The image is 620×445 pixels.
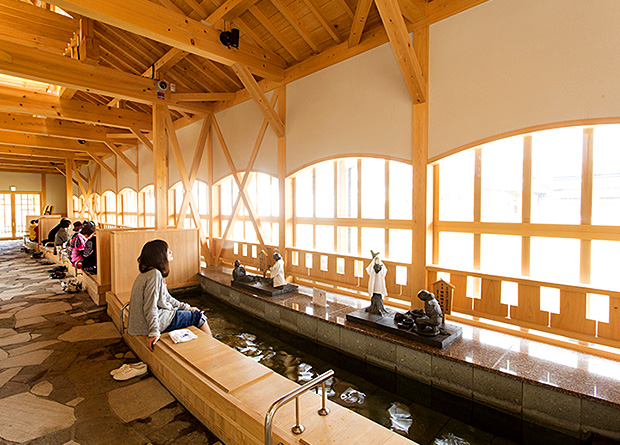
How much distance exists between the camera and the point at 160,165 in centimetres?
664

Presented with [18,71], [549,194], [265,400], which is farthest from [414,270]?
[18,71]

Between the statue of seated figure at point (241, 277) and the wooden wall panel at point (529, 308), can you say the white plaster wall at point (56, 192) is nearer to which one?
the statue of seated figure at point (241, 277)

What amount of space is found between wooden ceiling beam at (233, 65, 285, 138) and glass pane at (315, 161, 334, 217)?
1.03 meters

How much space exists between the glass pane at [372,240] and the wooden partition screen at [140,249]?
139 inches

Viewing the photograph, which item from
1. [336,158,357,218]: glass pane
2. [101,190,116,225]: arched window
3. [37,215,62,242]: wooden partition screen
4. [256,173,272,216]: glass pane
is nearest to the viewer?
[336,158,357,218]: glass pane

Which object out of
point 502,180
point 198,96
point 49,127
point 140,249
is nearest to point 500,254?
point 502,180

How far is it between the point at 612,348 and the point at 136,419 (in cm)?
409

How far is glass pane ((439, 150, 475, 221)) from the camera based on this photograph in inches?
151

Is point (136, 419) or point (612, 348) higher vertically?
point (612, 348)

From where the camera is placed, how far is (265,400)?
2.15 meters

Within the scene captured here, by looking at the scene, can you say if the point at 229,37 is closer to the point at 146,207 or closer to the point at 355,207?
the point at 355,207

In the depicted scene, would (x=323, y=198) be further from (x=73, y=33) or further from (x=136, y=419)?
(x=73, y=33)

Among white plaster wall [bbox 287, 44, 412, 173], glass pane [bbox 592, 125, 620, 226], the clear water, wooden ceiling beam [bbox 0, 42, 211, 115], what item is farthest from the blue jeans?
wooden ceiling beam [bbox 0, 42, 211, 115]

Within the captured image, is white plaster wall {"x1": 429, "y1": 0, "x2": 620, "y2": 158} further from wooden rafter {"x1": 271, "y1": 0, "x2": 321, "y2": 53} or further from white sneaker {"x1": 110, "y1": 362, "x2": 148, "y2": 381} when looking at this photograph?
white sneaker {"x1": 110, "y1": 362, "x2": 148, "y2": 381}
